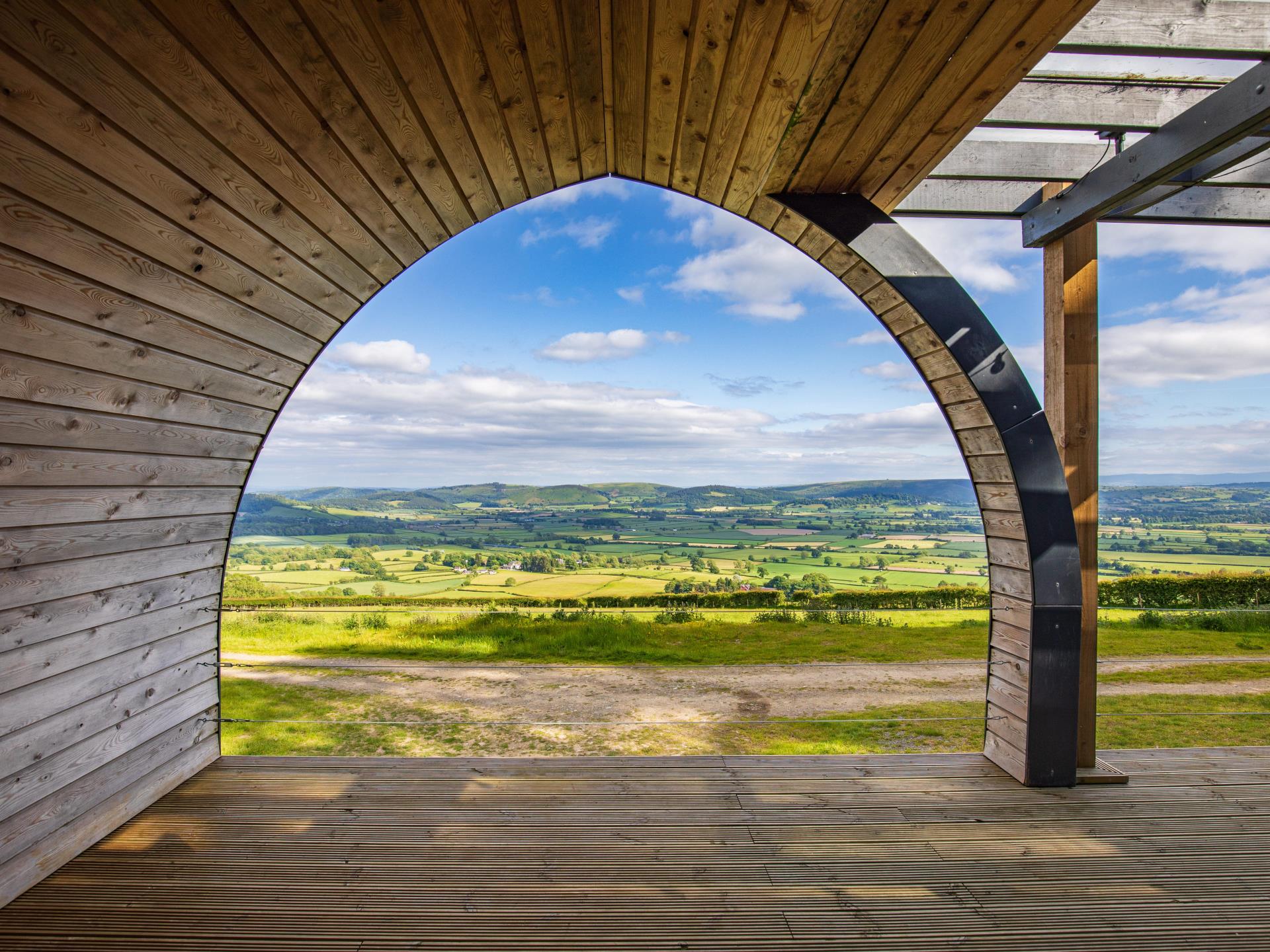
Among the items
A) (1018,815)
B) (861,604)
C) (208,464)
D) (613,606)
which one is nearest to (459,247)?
(613,606)

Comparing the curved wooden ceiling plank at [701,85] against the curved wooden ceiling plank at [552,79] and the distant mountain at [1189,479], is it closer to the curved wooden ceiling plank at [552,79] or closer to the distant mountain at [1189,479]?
the curved wooden ceiling plank at [552,79]

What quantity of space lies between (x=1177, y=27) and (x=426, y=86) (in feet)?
8.33

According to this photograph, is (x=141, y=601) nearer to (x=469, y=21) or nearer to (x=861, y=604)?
(x=469, y=21)

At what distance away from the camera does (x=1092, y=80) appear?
2252 millimetres

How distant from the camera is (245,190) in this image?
1719mm

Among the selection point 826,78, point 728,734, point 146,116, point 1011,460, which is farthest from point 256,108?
point 728,734

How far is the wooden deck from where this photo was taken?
180cm

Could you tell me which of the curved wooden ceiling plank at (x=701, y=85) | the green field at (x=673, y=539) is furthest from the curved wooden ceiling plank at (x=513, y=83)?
the green field at (x=673, y=539)

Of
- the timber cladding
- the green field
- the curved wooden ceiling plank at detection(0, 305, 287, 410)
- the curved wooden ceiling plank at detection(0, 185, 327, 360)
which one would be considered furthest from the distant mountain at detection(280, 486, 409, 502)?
the curved wooden ceiling plank at detection(0, 185, 327, 360)

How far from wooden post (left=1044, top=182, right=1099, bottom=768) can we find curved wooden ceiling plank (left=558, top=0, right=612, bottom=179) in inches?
90.6

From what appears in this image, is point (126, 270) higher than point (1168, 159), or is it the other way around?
point (1168, 159)

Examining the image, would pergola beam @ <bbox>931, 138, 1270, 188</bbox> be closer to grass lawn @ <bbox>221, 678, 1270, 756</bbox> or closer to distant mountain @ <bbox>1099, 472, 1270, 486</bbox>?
grass lawn @ <bbox>221, 678, 1270, 756</bbox>

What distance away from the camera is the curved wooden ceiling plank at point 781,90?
1.47 meters

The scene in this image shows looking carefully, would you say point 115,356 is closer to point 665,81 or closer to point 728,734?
point 665,81
